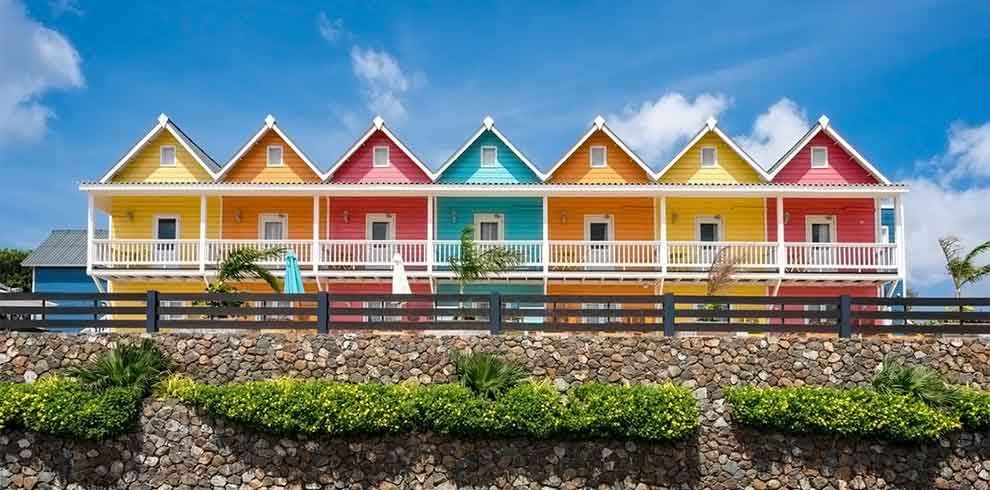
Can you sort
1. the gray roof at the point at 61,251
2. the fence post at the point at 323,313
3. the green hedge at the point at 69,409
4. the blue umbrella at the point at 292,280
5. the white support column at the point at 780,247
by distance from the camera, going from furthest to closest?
the gray roof at the point at 61,251, the white support column at the point at 780,247, the blue umbrella at the point at 292,280, the fence post at the point at 323,313, the green hedge at the point at 69,409

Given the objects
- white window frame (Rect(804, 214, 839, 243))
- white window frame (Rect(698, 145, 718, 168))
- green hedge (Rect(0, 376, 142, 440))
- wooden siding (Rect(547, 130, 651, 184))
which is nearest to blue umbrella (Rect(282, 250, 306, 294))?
green hedge (Rect(0, 376, 142, 440))

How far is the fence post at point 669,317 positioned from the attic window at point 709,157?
390 inches

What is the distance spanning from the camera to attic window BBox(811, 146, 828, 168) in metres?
23.2

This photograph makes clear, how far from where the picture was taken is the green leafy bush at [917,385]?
12.9 metres

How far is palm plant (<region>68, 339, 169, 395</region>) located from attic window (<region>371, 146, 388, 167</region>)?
34.9 ft

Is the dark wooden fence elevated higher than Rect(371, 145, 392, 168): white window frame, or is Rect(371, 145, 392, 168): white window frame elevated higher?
Rect(371, 145, 392, 168): white window frame

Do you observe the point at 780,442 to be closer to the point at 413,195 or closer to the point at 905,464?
the point at 905,464

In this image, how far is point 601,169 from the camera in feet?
76.4

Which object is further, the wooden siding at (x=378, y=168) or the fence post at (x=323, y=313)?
the wooden siding at (x=378, y=168)

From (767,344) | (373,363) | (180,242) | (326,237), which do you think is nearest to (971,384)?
(767,344)

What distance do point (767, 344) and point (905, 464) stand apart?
2.78 meters

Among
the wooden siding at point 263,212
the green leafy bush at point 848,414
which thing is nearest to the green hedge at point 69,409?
the green leafy bush at point 848,414

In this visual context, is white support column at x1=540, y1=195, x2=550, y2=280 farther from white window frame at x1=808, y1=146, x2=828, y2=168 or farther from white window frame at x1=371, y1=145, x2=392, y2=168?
white window frame at x1=808, y1=146, x2=828, y2=168

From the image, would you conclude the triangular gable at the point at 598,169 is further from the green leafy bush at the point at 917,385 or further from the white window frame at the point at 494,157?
the green leafy bush at the point at 917,385
